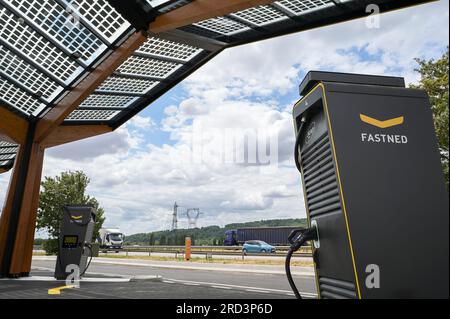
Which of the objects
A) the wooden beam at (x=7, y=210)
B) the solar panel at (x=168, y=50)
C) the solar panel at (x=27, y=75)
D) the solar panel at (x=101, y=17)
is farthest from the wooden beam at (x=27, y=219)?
the solar panel at (x=101, y=17)

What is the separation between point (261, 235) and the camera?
44.8 m

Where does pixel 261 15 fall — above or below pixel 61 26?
above

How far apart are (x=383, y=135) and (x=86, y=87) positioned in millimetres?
11195

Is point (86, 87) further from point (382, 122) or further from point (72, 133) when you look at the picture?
point (382, 122)

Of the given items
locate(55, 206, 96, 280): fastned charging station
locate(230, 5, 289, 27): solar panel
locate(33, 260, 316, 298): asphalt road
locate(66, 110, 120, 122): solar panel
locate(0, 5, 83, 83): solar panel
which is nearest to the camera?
locate(230, 5, 289, 27): solar panel

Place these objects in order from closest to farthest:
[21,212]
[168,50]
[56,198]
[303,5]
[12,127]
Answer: [303,5]
[168,50]
[21,212]
[12,127]
[56,198]

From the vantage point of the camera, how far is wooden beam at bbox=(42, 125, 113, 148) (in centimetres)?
1421

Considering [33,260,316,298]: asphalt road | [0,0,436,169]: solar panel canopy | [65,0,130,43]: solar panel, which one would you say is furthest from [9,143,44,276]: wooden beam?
[65,0,130,43]: solar panel

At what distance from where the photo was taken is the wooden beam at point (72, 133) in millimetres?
14214

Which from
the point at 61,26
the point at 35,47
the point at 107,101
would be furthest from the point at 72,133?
the point at 61,26

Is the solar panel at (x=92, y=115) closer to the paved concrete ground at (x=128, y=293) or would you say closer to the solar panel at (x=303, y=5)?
the paved concrete ground at (x=128, y=293)

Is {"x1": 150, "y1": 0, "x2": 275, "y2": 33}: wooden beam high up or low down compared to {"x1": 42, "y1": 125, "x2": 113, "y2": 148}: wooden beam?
up

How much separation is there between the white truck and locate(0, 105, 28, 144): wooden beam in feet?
130

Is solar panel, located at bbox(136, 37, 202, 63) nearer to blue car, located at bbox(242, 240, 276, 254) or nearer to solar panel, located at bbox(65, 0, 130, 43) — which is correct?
Result: solar panel, located at bbox(65, 0, 130, 43)
